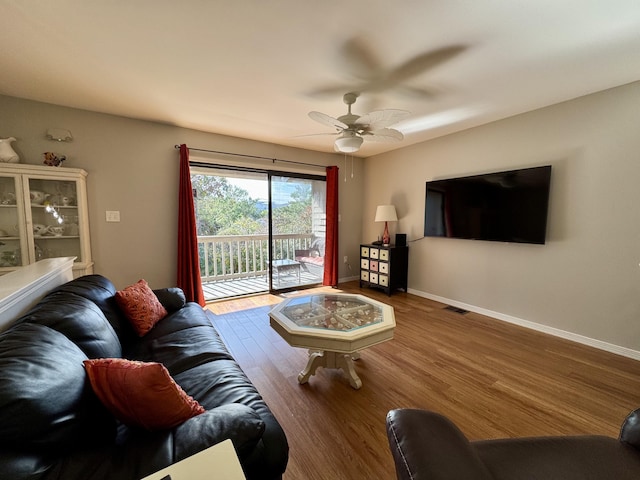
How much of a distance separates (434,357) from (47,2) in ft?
11.4

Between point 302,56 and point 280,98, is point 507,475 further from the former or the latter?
point 280,98

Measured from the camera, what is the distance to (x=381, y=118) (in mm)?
2109

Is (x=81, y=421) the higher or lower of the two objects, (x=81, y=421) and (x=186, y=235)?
the lower

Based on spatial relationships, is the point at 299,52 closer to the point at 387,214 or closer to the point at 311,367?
the point at 311,367

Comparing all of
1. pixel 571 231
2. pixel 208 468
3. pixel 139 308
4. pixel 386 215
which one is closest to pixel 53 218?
pixel 139 308

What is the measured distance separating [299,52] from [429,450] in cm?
221

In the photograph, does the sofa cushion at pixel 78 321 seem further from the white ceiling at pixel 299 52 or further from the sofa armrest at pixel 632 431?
the sofa armrest at pixel 632 431

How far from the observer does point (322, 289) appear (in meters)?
4.36

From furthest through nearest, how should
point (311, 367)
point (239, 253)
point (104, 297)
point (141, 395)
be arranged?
point (239, 253)
point (311, 367)
point (104, 297)
point (141, 395)

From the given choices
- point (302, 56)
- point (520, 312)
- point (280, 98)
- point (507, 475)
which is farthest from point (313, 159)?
point (507, 475)

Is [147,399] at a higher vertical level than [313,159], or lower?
lower

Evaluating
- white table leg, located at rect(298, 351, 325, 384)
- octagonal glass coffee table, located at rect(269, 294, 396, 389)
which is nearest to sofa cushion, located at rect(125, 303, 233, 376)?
octagonal glass coffee table, located at rect(269, 294, 396, 389)

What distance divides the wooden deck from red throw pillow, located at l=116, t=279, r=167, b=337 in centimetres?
196

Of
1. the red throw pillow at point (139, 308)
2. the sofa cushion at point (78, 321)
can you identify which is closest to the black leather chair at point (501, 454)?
the sofa cushion at point (78, 321)
